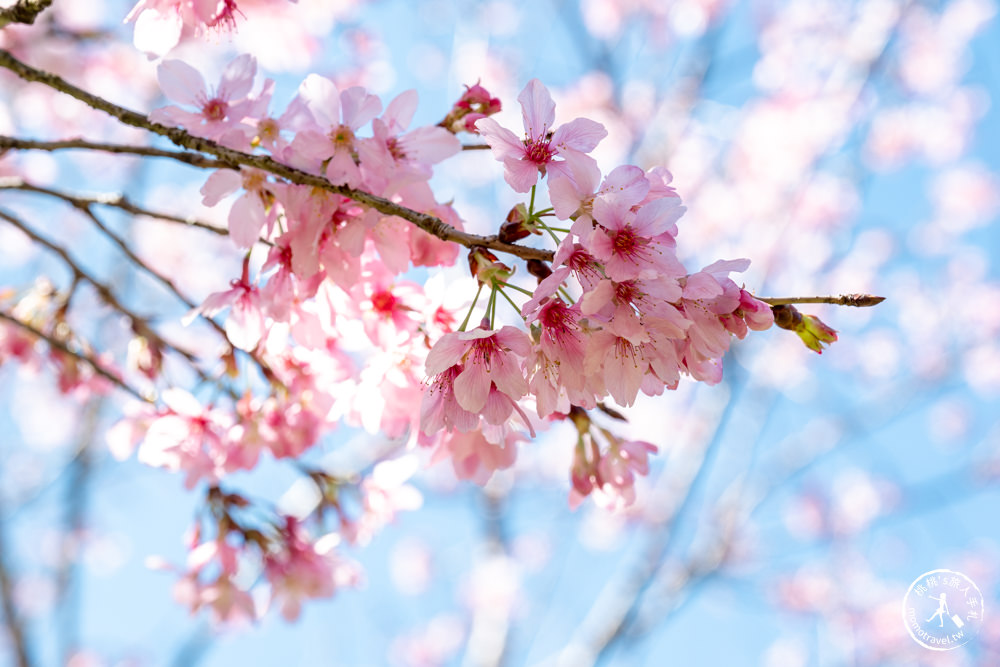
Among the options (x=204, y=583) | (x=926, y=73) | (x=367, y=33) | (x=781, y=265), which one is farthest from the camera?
(x=926, y=73)

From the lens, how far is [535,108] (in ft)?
3.03

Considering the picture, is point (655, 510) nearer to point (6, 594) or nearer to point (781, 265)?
point (781, 265)

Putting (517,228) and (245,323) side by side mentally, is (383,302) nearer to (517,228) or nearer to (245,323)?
(245,323)

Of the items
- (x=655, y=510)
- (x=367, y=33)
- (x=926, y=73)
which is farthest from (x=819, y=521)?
(x=367, y=33)

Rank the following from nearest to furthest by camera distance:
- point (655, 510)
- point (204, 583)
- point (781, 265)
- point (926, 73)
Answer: point (204, 583) → point (655, 510) → point (781, 265) → point (926, 73)

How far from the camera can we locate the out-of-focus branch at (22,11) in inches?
37.9

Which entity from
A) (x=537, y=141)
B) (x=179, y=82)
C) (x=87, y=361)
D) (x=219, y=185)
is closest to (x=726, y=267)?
(x=537, y=141)

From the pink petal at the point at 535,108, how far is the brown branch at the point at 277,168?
162 mm

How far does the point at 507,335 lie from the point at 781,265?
570cm

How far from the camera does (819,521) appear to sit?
8.27 meters

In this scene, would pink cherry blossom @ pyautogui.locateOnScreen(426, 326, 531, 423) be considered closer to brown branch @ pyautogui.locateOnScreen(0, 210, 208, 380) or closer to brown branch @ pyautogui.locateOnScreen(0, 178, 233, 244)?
brown branch @ pyautogui.locateOnScreen(0, 178, 233, 244)
